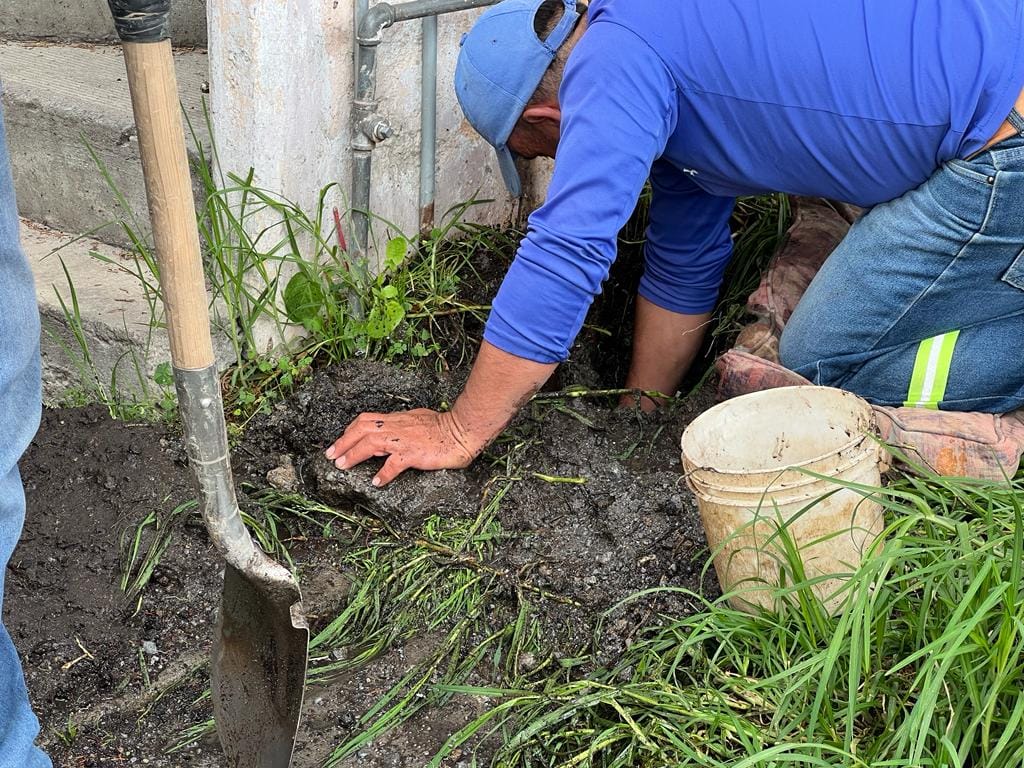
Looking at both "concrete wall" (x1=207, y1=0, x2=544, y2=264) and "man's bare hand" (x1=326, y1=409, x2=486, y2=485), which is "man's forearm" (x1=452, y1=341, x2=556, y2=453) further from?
"concrete wall" (x1=207, y1=0, x2=544, y2=264)

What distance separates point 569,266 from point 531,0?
0.68m

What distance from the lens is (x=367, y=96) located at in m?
2.71

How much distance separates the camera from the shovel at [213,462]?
1.47 m

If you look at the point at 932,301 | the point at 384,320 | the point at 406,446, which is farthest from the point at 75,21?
the point at 932,301

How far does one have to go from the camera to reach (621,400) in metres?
3.22

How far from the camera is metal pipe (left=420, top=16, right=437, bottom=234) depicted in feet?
9.34

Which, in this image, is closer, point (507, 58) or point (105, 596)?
point (105, 596)

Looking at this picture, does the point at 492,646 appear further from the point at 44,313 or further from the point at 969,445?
the point at 44,313

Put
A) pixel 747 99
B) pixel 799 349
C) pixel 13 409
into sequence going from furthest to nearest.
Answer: pixel 799 349, pixel 747 99, pixel 13 409

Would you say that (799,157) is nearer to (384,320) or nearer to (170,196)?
(384,320)

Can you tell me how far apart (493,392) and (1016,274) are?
48.1 inches

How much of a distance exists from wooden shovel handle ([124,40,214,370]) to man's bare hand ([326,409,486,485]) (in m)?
0.85

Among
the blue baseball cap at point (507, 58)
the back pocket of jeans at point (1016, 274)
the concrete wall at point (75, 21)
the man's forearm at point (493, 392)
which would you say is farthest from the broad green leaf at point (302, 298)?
the back pocket of jeans at point (1016, 274)

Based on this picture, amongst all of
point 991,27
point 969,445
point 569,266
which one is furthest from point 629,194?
point 969,445
